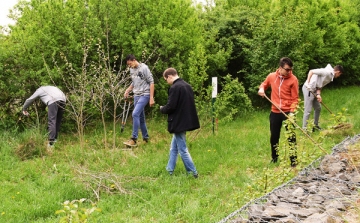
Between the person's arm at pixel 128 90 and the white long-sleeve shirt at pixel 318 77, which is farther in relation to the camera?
the white long-sleeve shirt at pixel 318 77

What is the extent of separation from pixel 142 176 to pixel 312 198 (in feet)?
9.62

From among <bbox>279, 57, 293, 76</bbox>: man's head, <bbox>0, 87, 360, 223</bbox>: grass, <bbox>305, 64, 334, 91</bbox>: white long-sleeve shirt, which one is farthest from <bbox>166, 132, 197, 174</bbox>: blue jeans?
<bbox>305, 64, 334, 91</bbox>: white long-sleeve shirt

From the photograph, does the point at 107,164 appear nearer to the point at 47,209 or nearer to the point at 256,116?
the point at 47,209

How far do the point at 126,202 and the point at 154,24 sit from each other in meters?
5.20

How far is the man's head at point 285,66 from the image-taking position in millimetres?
5754

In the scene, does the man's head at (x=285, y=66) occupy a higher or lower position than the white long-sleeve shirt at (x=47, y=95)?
higher

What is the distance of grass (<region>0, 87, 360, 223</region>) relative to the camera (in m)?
4.74

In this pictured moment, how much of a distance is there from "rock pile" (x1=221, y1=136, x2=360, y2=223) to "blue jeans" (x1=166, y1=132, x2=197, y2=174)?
189 cm

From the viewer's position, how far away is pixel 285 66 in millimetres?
5789

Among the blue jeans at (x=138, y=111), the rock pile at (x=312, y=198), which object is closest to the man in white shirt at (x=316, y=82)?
the blue jeans at (x=138, y=111)

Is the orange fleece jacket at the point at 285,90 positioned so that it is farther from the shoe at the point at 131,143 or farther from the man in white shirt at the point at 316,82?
the shoe at the point at 131,143

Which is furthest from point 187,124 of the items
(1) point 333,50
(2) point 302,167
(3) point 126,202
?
(1) point 333,50

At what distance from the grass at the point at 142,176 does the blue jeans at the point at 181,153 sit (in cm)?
14

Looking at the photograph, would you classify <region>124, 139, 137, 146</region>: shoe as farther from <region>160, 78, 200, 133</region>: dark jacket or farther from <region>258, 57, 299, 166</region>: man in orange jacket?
<region>258, 57, 299, 166</region>: man in orange jacket
